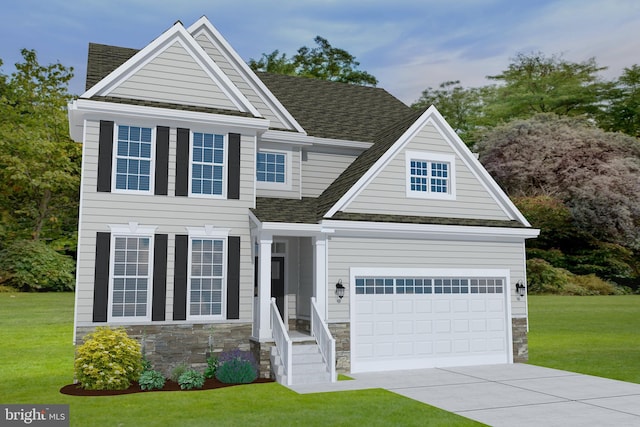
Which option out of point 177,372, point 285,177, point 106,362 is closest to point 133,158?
point 285,177

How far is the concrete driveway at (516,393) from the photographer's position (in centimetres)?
1066

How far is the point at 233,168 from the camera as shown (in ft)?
53.3

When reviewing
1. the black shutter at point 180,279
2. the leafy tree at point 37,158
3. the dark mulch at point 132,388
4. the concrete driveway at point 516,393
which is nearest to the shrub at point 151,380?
the dark mulch at point 132,388

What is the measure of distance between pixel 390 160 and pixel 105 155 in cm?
825

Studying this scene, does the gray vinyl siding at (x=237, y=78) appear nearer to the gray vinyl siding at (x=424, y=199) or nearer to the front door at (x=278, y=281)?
the gray vinyl siding at (x=424, y=199)

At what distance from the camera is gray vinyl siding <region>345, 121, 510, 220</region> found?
17.4 meters

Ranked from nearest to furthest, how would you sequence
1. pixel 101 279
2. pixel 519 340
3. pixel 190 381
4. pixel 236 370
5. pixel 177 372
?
pixel 190 381 < pixel 177 372 < pixel 236 370 < pixel 101 279 < pixel 519 340

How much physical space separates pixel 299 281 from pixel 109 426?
8.63 metres

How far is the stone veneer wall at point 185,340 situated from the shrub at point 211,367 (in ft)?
0.51

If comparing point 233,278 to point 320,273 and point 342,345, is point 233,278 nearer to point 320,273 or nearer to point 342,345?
point 320,273

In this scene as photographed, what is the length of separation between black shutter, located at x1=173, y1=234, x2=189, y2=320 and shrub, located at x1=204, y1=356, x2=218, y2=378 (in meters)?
1.30

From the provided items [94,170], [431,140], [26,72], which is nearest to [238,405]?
[94,170]

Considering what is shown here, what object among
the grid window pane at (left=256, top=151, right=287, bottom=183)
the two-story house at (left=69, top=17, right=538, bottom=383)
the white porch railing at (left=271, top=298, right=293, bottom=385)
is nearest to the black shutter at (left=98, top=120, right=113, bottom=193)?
the two-story house at (left=69, top=17, right=538, bottom=383)

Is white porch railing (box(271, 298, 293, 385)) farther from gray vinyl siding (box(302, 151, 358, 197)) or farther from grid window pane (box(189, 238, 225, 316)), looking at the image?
gray vinyl siding (box(302, 151, 358, 197))
